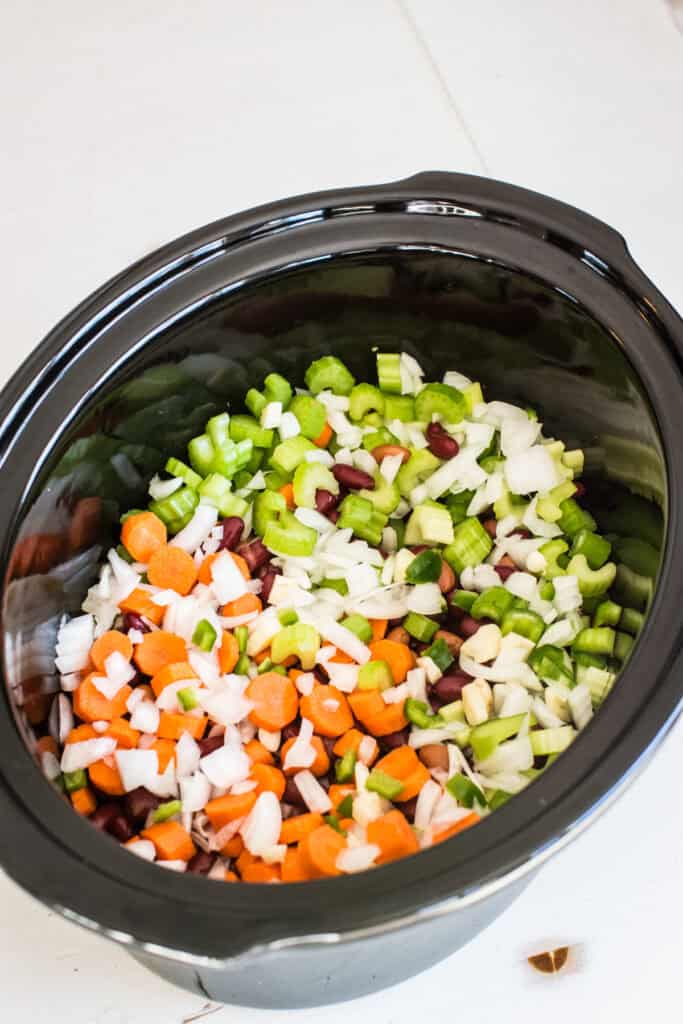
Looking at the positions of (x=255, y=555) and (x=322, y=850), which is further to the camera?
(x=255, y=555)

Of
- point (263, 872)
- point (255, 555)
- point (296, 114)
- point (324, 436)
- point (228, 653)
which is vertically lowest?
point (263, 872)

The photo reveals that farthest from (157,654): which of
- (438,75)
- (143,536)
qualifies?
(438,75)

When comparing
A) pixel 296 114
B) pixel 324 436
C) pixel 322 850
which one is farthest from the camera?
pixel 296 114

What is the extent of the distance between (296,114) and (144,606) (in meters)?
0.97

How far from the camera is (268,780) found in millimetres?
1071

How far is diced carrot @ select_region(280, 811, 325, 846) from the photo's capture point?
103cm

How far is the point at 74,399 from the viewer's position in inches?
44.1

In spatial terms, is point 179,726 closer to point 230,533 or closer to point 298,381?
point 230,533

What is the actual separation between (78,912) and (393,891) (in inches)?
8.8

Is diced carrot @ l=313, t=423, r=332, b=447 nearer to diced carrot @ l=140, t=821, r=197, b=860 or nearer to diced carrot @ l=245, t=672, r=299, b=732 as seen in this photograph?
diced carrot @ l=245, t=672, r=299, b=732

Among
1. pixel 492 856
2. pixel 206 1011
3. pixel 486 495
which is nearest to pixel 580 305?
pixel 486 495

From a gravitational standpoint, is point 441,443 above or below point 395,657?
above

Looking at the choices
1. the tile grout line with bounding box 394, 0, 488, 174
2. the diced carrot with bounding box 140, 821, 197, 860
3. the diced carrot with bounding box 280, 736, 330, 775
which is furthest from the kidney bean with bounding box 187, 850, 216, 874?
the tile grout line with bounding box 394, 0, 488, 174

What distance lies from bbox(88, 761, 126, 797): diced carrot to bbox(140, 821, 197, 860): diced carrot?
0.06 m
